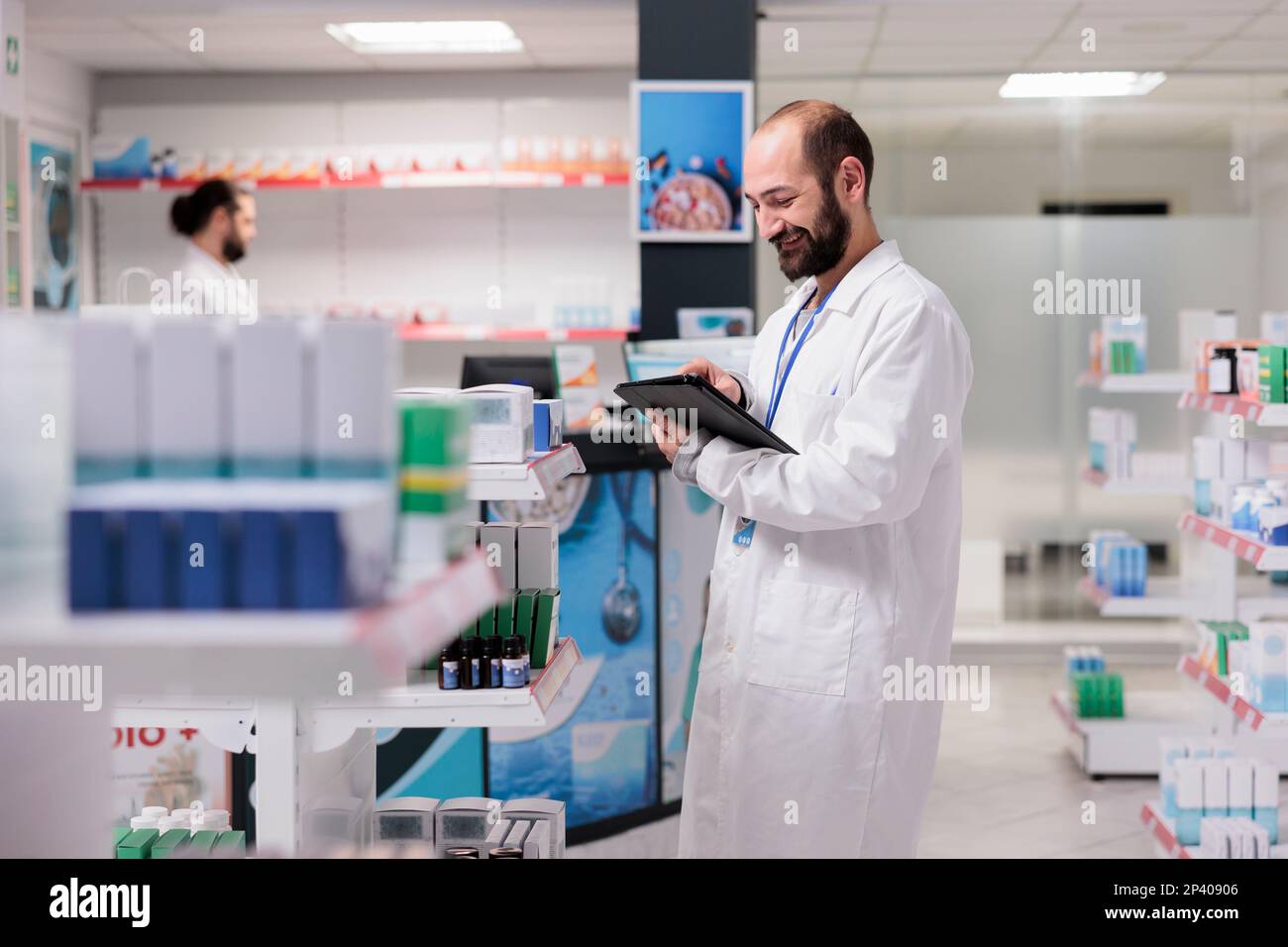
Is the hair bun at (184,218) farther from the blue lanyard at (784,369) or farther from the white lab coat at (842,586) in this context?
the white lab coat at (842,586)

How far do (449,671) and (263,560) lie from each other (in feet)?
3.67

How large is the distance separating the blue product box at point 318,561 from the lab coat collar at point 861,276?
4.26 feet

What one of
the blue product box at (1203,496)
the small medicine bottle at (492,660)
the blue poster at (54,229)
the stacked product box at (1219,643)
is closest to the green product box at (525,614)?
the small medicine bottle at (492,660)

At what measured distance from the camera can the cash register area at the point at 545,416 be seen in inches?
46.3

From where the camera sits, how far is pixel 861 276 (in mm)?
2201

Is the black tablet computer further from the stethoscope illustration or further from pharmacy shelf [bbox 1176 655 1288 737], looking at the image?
pharmacy shelf [bbox 1176 655 1288 737]

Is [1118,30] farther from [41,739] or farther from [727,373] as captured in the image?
[41,739]

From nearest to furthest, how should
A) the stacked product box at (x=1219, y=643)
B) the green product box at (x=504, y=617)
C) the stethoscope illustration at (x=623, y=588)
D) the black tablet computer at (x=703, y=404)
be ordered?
the black tablet computer at (x=703, y=404) < the green product box at (x=504, y=617) < the stacked product box at (x=1219, y=643) < the stethoscope illustration at (x=623, y=588)

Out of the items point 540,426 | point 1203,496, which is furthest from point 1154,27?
point 540,426

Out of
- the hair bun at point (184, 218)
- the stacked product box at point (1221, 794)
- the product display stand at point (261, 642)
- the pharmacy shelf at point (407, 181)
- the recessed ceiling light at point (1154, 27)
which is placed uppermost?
the recessed ceiling light at point (1154, 27)

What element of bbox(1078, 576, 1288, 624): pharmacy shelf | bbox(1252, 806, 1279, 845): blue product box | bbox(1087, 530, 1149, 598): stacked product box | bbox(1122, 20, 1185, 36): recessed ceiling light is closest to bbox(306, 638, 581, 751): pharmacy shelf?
bbox(1252, 806, 1279, 845): blue product box

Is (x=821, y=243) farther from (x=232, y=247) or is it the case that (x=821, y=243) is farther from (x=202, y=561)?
(x=232, y=247)
